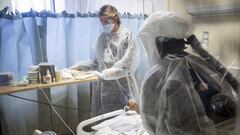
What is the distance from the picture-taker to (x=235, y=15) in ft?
3.84

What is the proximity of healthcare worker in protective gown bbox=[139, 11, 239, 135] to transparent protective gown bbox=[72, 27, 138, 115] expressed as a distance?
932 mm

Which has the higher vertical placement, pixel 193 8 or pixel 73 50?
pixel 193 8

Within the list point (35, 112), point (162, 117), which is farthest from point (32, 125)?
point (162, 117)

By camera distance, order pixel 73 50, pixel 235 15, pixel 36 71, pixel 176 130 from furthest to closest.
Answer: pixel 73 50 < pixel 36 71 < pixel 235 15 < pixel 176 130

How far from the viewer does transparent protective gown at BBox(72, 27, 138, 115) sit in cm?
200

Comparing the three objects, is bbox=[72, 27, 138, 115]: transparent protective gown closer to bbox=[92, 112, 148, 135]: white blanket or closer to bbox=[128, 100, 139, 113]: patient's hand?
bbox=[128, 100, 139, 113]: patient's hand

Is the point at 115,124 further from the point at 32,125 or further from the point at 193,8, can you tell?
the point at 32,125

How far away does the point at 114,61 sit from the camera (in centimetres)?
201

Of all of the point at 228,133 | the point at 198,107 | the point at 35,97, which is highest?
the point at 198,107

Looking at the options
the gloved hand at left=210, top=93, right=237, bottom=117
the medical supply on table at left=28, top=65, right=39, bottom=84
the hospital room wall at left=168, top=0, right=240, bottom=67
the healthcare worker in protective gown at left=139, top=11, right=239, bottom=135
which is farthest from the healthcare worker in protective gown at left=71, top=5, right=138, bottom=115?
the gloved hand at left=210, top=93, right=237, bottom=117

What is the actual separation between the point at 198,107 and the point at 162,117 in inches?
5.8

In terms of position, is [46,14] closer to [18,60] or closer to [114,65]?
[18,60]

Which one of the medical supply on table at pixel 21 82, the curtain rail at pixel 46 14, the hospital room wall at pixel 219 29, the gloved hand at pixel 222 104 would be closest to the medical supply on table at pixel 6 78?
the medical supply on table at pixel 21 82

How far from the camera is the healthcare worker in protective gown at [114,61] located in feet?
6.54
